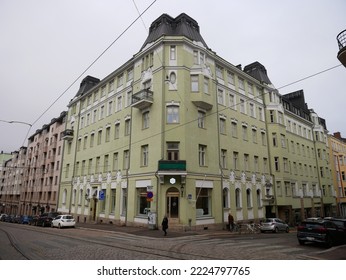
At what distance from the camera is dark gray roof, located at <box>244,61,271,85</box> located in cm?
3688

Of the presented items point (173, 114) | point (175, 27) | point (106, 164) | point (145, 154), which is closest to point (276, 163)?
point (173, 114)

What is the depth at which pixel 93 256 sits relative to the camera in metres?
10.1

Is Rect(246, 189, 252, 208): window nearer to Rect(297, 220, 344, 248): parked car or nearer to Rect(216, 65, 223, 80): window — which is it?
Rect(216, 65, 223, 80): window

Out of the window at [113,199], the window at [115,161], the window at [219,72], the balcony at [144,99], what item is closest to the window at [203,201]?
the balcony at [144,99]

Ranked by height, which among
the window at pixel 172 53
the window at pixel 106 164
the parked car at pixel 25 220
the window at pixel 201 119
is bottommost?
the parked car at pixel 25 220

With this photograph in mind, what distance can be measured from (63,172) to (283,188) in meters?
32.9

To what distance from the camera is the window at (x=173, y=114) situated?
2415 cm

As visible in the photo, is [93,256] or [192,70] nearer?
[93,256]

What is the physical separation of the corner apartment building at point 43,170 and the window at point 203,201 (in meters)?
28.2

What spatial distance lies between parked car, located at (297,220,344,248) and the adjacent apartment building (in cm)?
940

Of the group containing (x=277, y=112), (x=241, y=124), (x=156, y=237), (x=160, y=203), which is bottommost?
(x=156, y=237)

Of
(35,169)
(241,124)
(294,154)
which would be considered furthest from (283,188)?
(35,169)

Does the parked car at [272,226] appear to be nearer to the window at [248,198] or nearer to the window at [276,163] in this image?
the window at [248,198]
